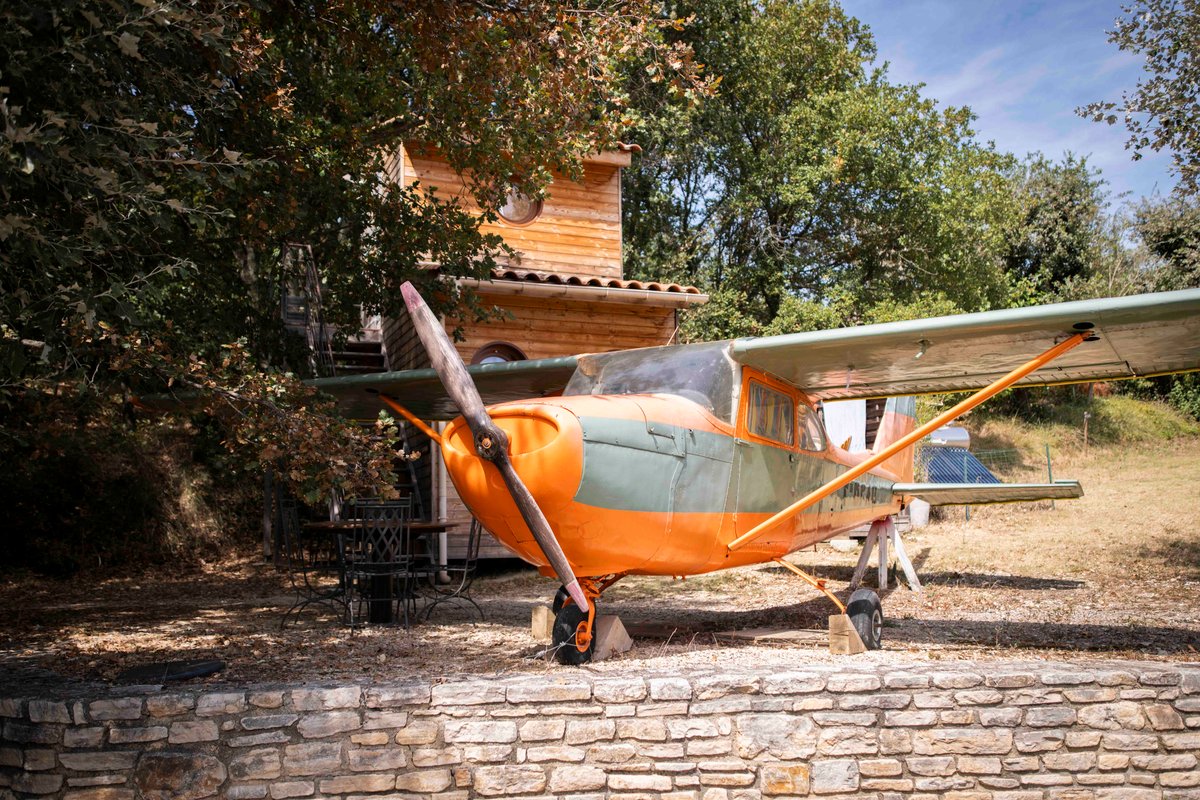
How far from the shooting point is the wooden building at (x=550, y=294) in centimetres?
1245

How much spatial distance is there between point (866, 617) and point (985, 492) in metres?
3.96

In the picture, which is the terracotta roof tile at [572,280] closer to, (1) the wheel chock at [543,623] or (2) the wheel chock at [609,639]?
(1) the wheel chock at [543,623]

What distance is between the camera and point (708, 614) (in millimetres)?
9445

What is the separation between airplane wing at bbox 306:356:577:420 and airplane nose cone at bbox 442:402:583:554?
2692mm

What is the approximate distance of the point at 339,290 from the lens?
10016 mm

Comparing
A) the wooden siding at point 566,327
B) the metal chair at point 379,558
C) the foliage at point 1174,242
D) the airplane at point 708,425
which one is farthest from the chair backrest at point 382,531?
the foliage at point 1174,242

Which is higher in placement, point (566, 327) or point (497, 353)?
point (566, 327)

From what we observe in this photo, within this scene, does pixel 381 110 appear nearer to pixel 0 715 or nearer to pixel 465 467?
pixel 465 467

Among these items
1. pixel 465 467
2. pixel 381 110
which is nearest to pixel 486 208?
pixel 381 110

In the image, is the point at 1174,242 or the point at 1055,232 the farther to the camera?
the point at 1055,232

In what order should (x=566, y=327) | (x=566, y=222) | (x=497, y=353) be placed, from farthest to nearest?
(x=566, y=222)
(x=566, y=327)
(x=497, y=353)

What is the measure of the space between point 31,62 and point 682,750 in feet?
16.2

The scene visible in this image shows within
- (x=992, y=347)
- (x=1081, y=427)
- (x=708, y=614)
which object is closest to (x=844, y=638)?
(x=992, y=347)

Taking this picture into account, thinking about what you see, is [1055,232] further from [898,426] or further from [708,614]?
[708,614]
